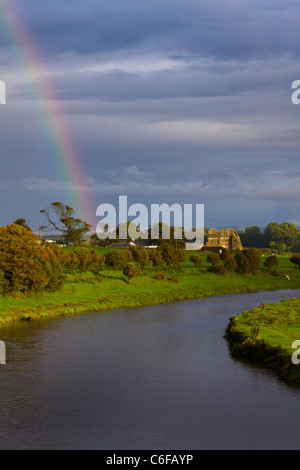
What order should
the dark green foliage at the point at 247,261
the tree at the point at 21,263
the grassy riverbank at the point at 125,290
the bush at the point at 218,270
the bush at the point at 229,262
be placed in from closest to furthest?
the grassy riverbank at the point at 125,290, the tree at the point at 21,263, the bush at the point at 218,270, the bush at the point at 229,262, the dark green foliage at the point at 247,261

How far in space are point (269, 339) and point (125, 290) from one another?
133 ft

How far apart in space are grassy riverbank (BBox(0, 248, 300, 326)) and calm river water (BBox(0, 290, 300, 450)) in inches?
411

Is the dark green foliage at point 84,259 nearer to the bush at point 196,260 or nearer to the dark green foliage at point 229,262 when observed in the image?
the bush at point 196,260

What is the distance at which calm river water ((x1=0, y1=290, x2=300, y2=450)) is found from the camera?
83.1 feet

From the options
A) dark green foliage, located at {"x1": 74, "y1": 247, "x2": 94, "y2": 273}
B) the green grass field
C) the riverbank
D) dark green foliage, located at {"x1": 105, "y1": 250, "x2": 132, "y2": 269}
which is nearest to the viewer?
the riverbank

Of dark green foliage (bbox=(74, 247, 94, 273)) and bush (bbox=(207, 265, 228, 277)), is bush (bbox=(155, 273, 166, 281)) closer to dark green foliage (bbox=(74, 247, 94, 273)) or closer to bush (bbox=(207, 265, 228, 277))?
dark green foliage (bbox=(74, 247, 94, 273))

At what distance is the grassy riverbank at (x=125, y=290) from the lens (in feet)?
211

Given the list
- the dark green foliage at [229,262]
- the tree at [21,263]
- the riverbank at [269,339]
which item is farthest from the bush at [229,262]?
the riverbank at [269,339]

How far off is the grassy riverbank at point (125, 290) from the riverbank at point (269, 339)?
68.8ft

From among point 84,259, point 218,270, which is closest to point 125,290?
point 84,259

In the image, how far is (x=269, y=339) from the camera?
1649 inches

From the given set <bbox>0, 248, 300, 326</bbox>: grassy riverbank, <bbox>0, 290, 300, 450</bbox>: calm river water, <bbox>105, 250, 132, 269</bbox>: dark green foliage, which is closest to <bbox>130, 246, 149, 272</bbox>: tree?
<bbox>105, 250, 132, 269</bbox>: dark green foliage

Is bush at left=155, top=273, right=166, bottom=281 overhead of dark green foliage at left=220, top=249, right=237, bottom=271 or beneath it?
beneath
